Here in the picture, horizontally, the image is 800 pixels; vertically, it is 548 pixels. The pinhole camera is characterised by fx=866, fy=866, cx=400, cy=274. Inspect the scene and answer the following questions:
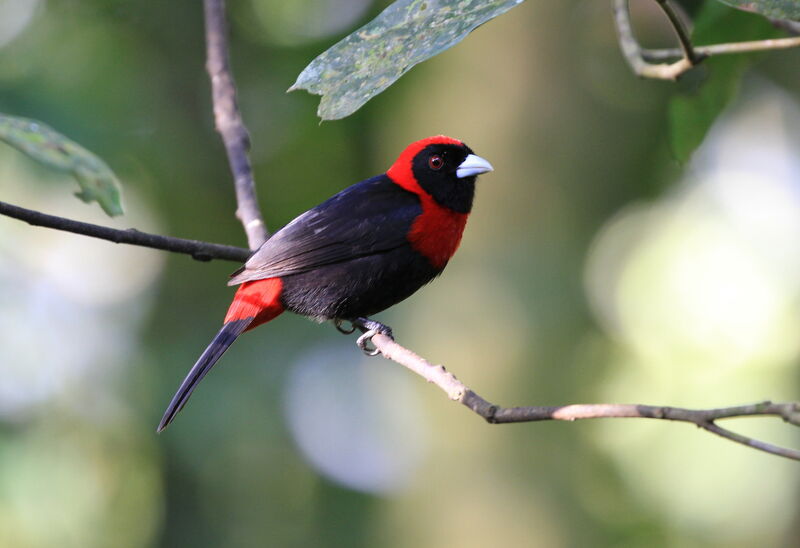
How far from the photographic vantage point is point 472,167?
12.8 ft

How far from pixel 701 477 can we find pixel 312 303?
705 centimetres

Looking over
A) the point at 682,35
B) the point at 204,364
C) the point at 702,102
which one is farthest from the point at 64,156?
the point at 702,102

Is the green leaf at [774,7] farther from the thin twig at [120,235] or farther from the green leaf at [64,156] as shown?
the thin twig at [120,235]

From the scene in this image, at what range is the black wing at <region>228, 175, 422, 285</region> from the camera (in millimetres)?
3428

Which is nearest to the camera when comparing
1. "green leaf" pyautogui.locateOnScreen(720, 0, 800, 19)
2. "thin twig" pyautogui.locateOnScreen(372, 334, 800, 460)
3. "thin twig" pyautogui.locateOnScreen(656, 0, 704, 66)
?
"thin twig" pyautogui.locateOnScreen(372, 334, 800, 460)

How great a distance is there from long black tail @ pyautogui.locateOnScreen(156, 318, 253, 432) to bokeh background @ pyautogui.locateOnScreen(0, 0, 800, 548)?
2.99m

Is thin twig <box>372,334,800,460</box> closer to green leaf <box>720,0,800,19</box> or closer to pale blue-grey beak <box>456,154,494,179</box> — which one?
green leaf <box>720,0,800,19</box>

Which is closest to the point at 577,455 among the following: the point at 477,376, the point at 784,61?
the point at 477,376

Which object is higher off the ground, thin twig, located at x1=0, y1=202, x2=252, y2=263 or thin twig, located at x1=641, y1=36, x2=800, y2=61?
thin twig, located at x1=641, y1=36, x2=800, y2=61

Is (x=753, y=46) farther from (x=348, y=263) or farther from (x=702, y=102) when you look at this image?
(x=348, y=263)

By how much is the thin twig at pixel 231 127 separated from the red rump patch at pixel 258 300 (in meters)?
0.21

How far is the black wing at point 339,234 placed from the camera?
343 cm

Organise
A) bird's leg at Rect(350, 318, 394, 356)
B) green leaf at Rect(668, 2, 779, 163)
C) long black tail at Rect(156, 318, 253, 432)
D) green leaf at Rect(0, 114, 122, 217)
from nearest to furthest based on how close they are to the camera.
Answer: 1. green leaf at Rect(0, 114, 122, 217)
2. green leaf at Rect(668, 2, 779, 163)
3. long black tail at Rect(156, 318, 253, 432)
4. bird's leg at Rect(350, 318, 394, 356)

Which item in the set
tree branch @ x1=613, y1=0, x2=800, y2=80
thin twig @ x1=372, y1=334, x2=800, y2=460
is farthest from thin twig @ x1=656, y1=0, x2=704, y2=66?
thin twig @ x1=372, y1=334, x2=800, y2=460
